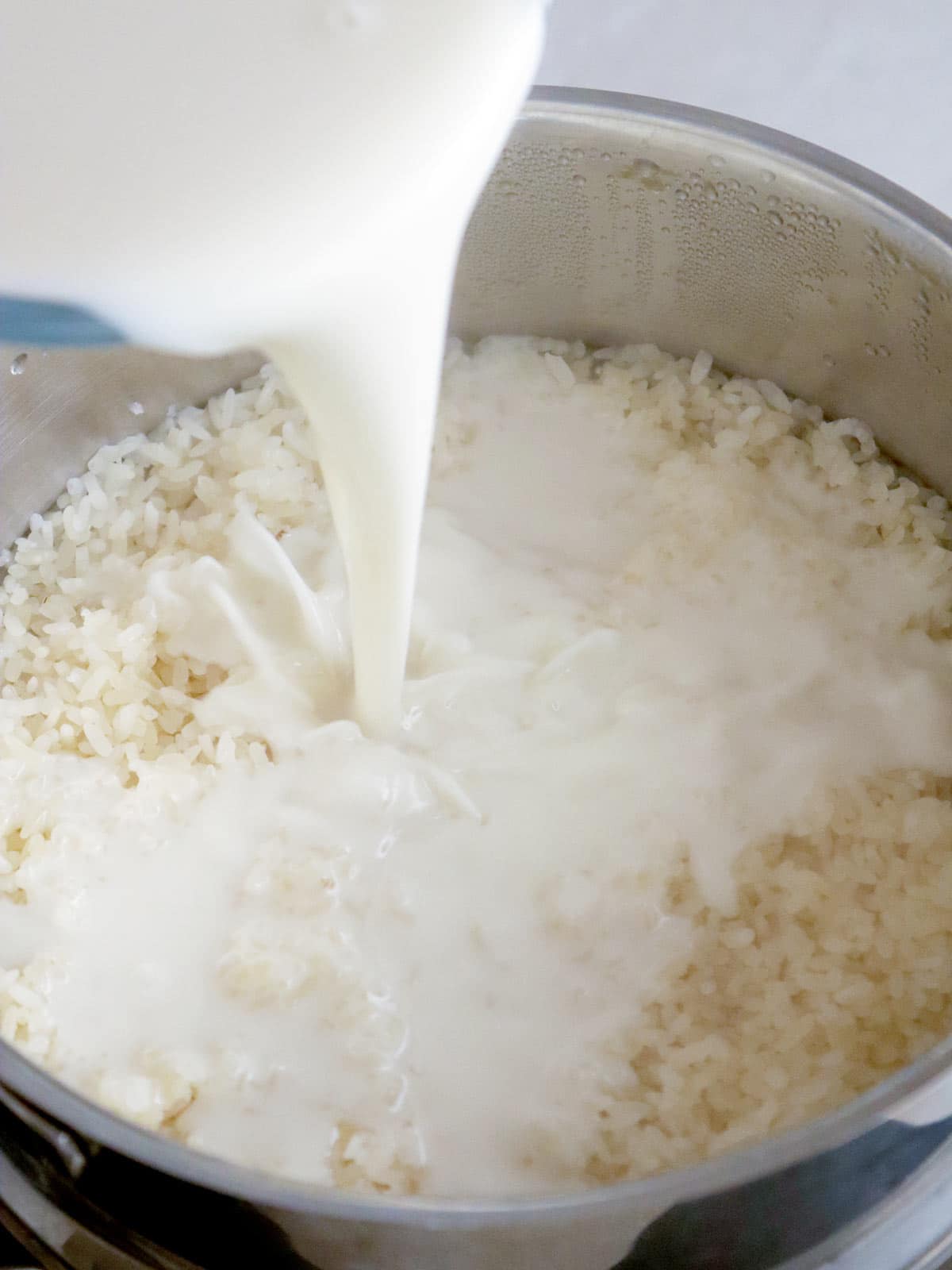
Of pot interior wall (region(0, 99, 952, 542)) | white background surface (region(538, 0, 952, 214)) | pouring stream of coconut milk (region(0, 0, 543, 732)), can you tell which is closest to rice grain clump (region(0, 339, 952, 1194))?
pot interior wall (region(0, 99, 952, 542))

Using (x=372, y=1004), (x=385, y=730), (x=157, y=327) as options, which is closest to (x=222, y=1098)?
(x=372, y=1004)

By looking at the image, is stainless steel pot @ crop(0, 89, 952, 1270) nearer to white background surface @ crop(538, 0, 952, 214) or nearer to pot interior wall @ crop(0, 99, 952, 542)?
pot interior wall @ crop(0, 99, 952, 542)

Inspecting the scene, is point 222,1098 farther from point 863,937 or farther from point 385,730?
point 863,937

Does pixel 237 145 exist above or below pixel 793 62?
above

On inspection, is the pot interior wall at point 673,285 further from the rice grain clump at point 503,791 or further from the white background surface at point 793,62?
the white background surface at point 793,62

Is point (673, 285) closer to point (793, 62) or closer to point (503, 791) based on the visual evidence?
point (793, 62)

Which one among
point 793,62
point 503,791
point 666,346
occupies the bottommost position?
point 503,791

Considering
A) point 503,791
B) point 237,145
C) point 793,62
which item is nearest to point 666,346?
point 793,62
